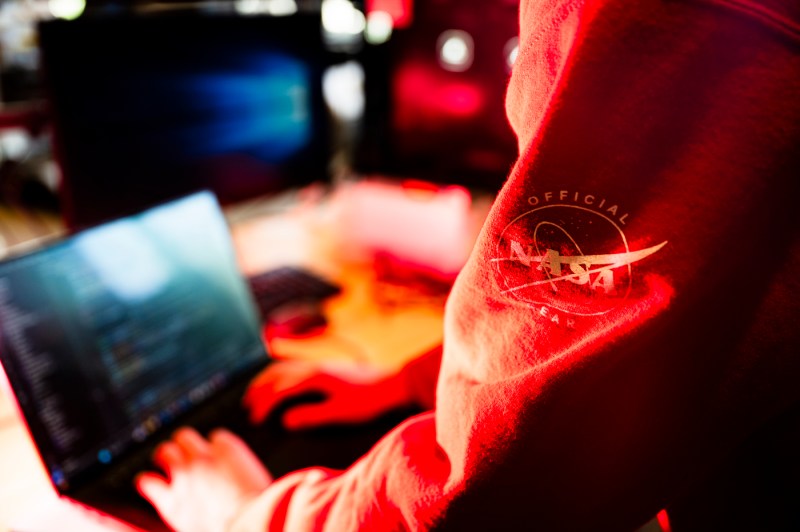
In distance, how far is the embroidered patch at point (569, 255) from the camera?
315 millimetres

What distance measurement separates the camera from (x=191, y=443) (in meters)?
0.74

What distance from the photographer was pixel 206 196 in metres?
0.89

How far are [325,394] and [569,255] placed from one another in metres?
0.58

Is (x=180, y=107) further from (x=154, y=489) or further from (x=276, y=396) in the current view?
(x=154, y=489)

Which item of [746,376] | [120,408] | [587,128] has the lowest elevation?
[120,408]

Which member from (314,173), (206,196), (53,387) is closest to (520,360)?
(53,387)

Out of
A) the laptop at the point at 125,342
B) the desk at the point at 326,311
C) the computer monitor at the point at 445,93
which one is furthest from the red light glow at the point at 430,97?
the laptop at the point at 125,342

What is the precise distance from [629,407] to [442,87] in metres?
1.10

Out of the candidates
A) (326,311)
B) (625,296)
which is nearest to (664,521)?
(625,296)

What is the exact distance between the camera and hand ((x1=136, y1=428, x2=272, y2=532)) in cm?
63

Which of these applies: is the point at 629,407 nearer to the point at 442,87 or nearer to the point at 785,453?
the point at 785,453

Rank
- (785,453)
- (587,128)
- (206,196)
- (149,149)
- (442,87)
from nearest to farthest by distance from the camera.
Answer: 1. (587,128)
2. (785,453)
3. (206,196)
4. (149,149)
5. (442,87)

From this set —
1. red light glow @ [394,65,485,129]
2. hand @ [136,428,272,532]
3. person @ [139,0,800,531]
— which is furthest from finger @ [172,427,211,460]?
red light glow @ [394,65,485,129]

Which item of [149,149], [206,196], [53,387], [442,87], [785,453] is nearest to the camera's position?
[785,453]
